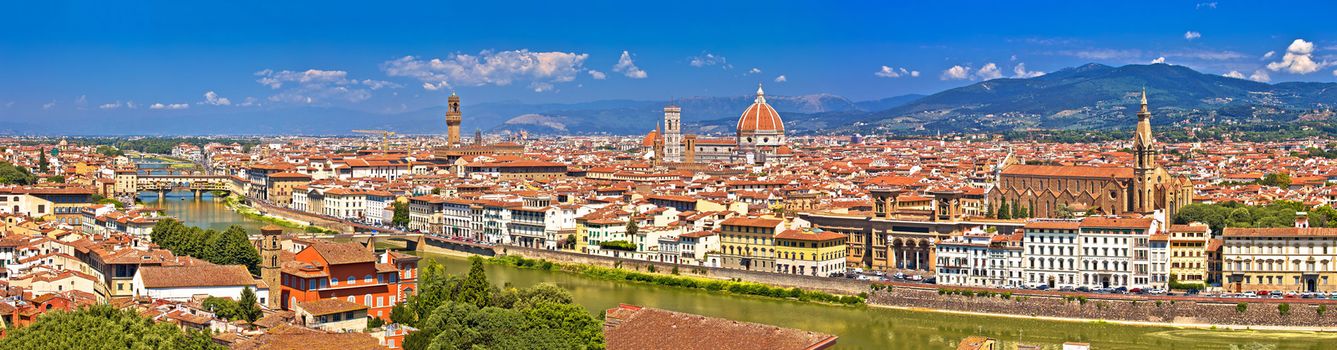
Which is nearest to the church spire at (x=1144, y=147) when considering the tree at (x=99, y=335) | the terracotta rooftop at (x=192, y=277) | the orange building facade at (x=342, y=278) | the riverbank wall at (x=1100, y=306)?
the riverbank wall at (x=1100, y=306)

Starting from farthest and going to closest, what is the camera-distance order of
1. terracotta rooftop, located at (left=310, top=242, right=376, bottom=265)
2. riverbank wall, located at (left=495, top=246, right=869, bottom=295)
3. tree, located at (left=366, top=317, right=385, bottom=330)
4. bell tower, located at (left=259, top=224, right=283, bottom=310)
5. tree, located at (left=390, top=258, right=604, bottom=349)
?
riverbank wall, located at (left=495, top=246, right=869, bottom=295) < bell tower, located at (left=259, top=224, right=283, bottom=310) < terracotta rooftop, located at (left=310, top=242, right=376, bottom=265) < tree, located at (left=366, top=317, right=385, bottom=330) < tree, located at (left=390, top=258, right=604, bottom=349)

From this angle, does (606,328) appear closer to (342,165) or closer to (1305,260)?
(1305,260)

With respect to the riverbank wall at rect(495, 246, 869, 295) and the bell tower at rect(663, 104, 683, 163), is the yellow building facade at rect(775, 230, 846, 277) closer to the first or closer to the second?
the riverbank wall at rect(495, 246, 869, 295)

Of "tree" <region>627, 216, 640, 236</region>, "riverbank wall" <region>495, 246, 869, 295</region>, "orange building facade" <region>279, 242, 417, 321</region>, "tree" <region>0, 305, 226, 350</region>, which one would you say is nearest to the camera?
"tree" <region>0, 305, 226, 350</region>

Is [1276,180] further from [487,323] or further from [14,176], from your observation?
[14,176]

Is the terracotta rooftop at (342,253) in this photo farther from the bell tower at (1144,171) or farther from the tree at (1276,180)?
the tree at (1276,180)

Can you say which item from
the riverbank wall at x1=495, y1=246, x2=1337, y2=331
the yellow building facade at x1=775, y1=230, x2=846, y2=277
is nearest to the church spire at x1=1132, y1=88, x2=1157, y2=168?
the yellow building facade at x1=775, y1=230, x2=846, y2=277
